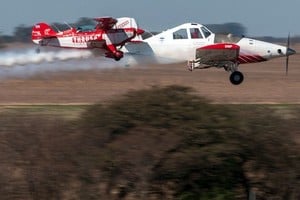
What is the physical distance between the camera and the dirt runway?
41125 mm

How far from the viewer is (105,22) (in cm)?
3978

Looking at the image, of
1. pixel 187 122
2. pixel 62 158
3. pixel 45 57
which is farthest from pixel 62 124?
pixel 45 57

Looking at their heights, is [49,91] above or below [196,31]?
below

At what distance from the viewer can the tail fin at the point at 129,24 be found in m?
39.9

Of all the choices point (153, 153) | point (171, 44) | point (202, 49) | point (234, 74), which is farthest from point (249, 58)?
point (153, 153)

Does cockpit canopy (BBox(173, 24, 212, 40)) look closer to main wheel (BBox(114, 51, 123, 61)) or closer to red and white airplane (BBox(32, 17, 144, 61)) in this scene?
red and white airplane (BBox(32, 17, 144, 61))

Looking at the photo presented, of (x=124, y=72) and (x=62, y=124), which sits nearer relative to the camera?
(x=62, y=124)

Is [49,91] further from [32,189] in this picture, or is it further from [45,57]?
[32,189]

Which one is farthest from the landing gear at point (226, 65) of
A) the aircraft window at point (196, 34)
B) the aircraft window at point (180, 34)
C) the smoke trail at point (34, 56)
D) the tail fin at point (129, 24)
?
the smoke trail at point (34, 56)

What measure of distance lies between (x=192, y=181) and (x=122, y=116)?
1.49 metres

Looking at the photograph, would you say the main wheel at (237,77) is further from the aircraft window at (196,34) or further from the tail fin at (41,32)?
the tail fin at (41,32)

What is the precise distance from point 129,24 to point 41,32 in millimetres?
3836

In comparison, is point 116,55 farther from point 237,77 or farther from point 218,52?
point 237,77

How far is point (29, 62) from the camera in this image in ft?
139
